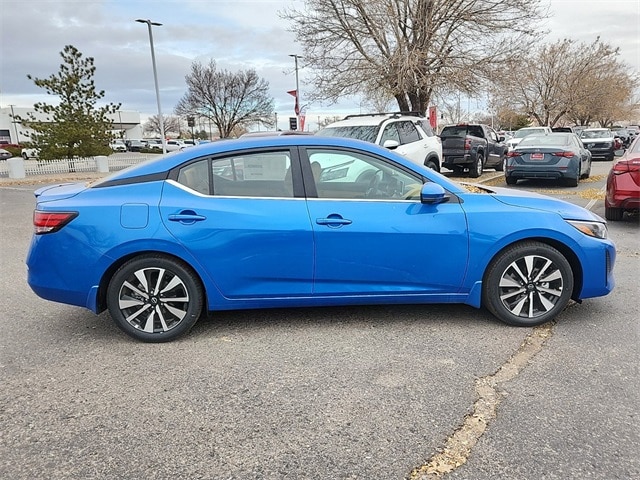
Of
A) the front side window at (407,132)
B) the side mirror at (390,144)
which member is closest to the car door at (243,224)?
the side mirror at (390,144)

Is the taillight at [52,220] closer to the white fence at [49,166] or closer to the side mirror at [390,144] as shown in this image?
the side mirror at [390,144]

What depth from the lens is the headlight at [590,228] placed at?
401cm

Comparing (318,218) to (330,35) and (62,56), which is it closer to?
(330,35)

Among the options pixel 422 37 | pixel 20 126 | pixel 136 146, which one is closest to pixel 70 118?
pixel 422 37

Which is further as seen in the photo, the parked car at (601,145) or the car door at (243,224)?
the parked car at (601,145)

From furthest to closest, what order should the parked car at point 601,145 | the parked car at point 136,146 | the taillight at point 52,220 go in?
the parked car at point 136,146 → the parked car at point 601,145 → the taillight at point 52,220

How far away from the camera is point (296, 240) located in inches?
149

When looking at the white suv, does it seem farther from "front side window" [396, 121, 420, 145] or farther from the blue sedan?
the blue sedan

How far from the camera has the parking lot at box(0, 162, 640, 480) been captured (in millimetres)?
2459

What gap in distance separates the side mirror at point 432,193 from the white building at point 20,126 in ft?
209

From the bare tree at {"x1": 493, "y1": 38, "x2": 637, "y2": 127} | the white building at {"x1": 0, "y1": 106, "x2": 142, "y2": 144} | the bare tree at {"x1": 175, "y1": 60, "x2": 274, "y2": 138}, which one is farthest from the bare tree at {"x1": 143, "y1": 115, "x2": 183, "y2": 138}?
the bare tree at {"x1": 493, "y1": 38, "x2": 637, "y2": 127}

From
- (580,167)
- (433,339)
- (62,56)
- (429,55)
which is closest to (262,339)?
(433,339)

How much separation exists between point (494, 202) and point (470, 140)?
483 inches

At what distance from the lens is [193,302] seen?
382cm
